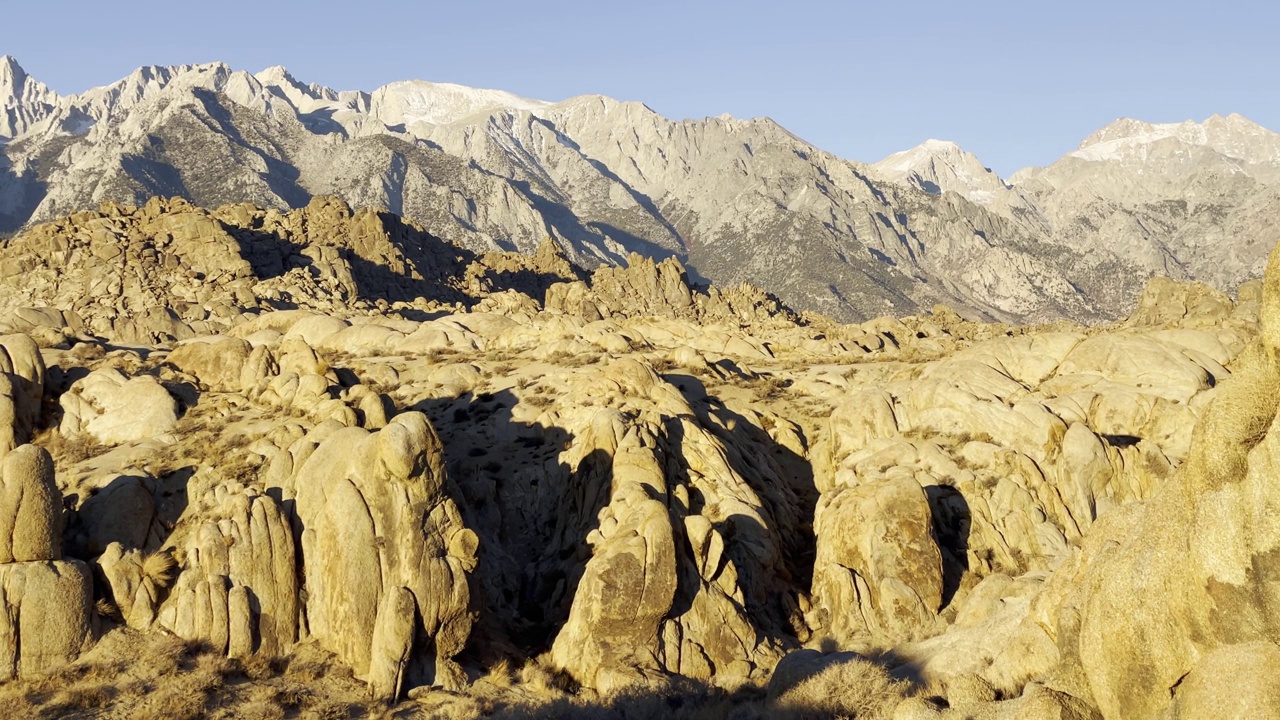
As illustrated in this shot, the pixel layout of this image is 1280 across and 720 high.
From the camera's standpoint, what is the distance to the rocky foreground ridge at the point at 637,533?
1389 cm

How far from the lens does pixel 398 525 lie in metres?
27.3

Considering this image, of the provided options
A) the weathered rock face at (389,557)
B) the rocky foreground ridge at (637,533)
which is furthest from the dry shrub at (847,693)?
the weathered rock face at (389,557)

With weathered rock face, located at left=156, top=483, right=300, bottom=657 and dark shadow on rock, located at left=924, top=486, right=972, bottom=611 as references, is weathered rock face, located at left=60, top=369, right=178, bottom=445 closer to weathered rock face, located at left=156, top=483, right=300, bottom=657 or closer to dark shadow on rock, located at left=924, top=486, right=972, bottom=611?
weathered rock face, located at left=156, top=483, right=300, bottom=657

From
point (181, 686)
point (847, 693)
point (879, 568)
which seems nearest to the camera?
point (847, 693)

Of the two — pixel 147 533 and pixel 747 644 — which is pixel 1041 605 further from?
pixel 147 533

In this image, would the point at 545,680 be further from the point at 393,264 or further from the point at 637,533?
the point at 393,264

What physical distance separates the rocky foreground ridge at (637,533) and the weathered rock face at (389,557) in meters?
0.10

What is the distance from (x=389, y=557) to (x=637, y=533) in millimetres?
7842

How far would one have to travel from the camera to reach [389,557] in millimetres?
26922

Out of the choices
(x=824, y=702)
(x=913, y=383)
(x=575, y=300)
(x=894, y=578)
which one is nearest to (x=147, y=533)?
(x=824, y=702)

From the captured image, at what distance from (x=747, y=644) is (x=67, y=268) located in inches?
4919

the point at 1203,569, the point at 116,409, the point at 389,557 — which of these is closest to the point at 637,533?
the point at 389,557

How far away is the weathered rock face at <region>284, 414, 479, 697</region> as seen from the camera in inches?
1021

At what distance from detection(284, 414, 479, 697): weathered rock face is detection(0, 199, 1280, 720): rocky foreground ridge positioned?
10 cm
